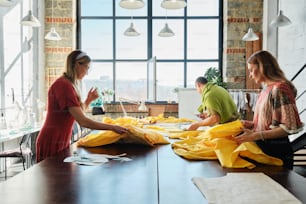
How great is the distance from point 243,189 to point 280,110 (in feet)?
2.32

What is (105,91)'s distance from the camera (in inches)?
269

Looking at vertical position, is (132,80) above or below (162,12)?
below

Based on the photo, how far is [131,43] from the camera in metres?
7.09

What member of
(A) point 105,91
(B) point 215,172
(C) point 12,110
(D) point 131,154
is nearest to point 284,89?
(B) point 215,172

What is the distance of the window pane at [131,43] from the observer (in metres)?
7.07

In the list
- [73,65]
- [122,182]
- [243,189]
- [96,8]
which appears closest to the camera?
[243,189]

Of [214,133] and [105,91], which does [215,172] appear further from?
[105,91]

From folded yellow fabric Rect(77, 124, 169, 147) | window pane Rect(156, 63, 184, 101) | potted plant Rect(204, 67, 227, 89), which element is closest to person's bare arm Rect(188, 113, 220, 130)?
folded yellow fabric Rect(77, 124, 169, 147)

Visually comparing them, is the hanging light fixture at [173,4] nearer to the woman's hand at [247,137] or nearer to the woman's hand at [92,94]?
the woman's hand at [92,94]

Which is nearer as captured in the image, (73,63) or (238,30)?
(73,63)

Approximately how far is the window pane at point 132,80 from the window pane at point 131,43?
0.67 feet

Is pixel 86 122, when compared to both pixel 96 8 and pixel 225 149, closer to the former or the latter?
pixel 225 149

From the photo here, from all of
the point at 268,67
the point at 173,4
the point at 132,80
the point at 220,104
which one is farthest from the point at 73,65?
the point at 132,80

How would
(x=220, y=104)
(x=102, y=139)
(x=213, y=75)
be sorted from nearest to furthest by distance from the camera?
(x=102, y=139) < (x=220, y=104) < (x=213, y=75)
